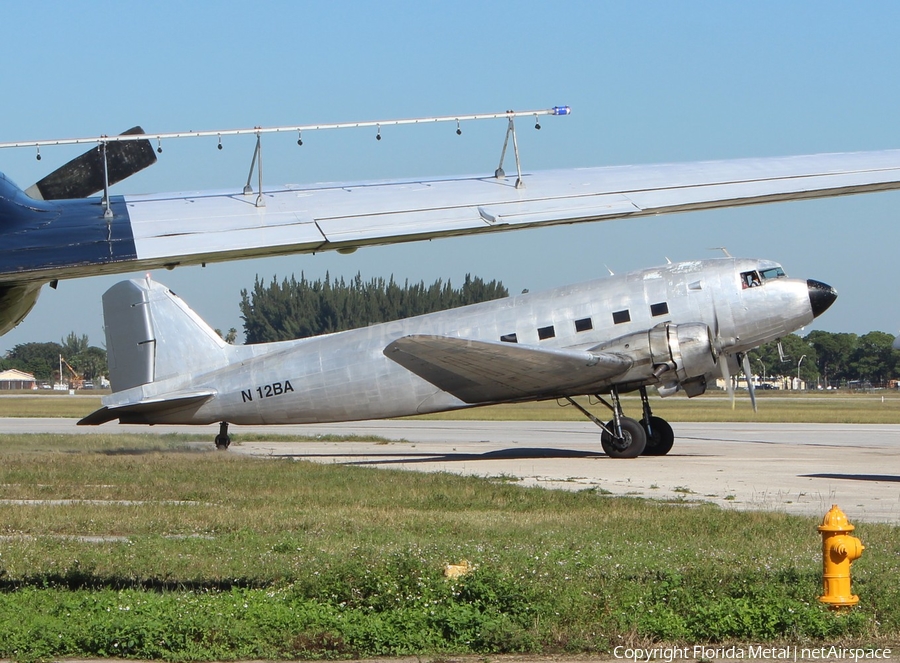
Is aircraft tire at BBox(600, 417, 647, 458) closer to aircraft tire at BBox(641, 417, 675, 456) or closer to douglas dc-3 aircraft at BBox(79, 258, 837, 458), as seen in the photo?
douglas dc-3 aircraft at BBox(79, 258, 837, 458)

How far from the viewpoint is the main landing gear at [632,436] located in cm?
2628

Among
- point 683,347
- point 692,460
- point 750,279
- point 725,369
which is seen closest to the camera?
point 692,460

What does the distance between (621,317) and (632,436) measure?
2.95 metres

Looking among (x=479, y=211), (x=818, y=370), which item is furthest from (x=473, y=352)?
(x=818, y=370)

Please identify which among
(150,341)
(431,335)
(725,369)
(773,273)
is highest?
(773,273)

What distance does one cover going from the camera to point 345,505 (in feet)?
54.3

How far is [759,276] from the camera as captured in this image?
85.9ft

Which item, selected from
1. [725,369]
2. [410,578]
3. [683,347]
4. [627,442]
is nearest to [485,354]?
[627,442]

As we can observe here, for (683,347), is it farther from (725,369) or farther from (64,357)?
(64,357)

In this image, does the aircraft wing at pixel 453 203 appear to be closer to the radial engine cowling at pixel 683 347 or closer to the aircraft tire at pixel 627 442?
the radial engine cowling at pixel 683 347

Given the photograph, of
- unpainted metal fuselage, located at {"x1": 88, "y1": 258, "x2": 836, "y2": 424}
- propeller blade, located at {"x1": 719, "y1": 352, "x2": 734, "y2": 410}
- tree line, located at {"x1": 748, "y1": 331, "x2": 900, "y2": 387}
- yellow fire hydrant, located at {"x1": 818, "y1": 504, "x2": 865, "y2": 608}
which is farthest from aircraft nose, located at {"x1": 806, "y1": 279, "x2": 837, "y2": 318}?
tree line, located at {"x1": 748, "y1": 331, "x2": 900, "y2": 387}

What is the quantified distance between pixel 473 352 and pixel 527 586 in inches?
654

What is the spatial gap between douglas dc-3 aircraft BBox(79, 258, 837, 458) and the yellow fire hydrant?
16.7 meters

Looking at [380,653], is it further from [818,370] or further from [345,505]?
[818,370]
